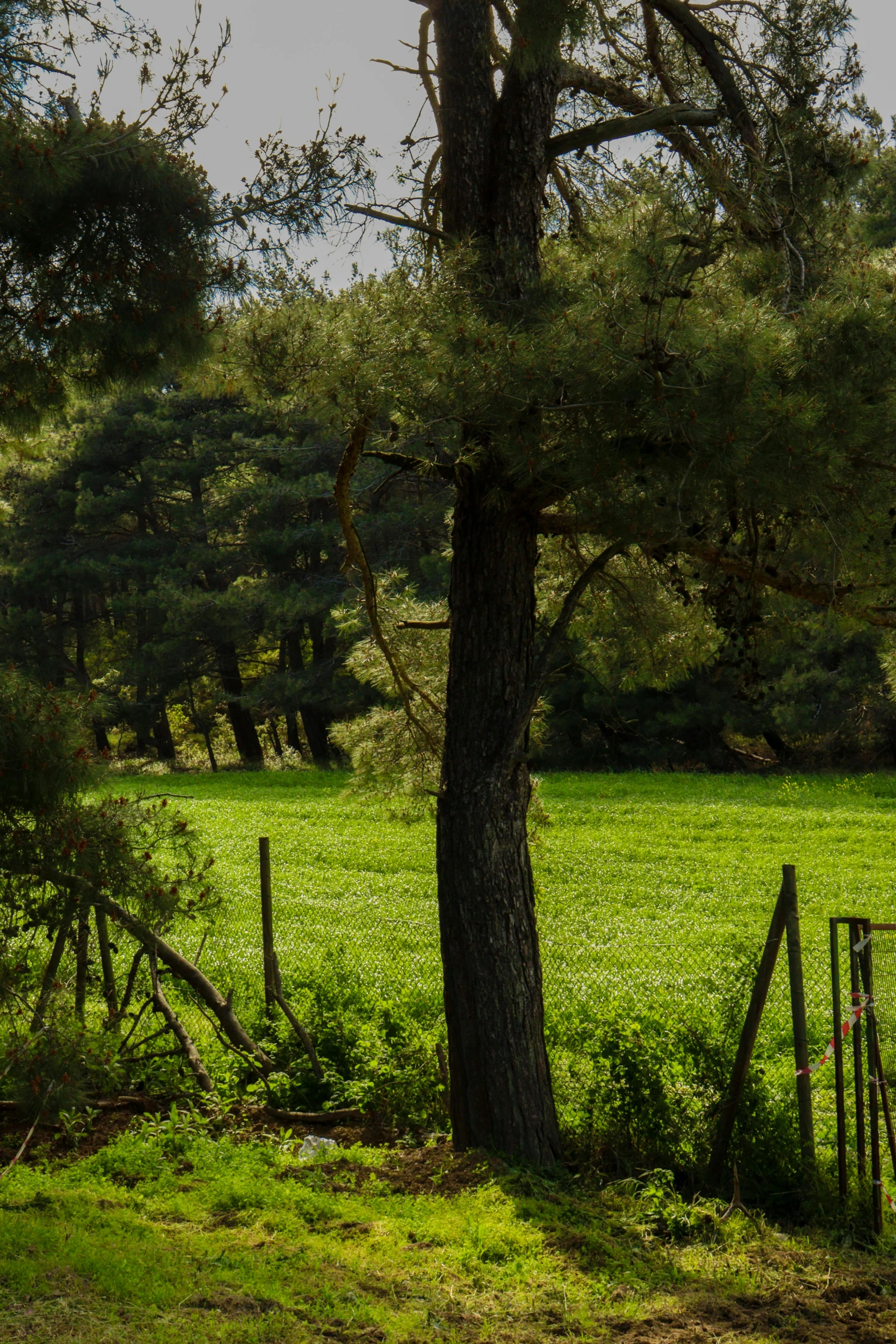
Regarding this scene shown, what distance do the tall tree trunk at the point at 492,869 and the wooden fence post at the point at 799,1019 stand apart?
3.46 ft

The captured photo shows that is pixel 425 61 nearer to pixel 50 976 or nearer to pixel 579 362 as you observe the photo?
pixel 579 362

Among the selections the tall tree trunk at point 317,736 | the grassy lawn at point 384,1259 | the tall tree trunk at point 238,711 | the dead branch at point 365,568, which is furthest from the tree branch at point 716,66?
the tall tree trunk at point 317,736

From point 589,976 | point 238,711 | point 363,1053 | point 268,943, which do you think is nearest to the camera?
point 363,1053

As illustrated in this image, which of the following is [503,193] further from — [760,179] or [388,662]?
[388,662]

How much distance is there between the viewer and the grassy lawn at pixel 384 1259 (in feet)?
10.2

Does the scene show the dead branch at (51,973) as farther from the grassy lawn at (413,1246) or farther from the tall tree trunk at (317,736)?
the tall tree trunk at (317,736)

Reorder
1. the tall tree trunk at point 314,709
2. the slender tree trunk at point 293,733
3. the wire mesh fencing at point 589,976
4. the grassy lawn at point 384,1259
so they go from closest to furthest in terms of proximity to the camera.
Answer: the grassy lawn at point 384,1259
the wire mesh fencing at point 589,976
the tall tree trunk at point 314,709
the slender tree trunk at point 293,733

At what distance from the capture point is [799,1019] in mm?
4500

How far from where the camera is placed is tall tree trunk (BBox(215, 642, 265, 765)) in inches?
916

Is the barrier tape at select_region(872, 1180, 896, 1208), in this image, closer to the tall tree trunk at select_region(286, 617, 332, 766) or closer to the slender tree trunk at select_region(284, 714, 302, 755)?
the tall tree trunk at select_region(286, 617, 332, 766)

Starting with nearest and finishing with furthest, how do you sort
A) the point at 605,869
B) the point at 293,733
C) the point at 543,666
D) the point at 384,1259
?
the point at 384,1259, the point at 543,666, the point at 605,869, the point at 293,733

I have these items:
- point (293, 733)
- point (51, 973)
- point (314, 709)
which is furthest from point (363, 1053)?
point (293, 733)

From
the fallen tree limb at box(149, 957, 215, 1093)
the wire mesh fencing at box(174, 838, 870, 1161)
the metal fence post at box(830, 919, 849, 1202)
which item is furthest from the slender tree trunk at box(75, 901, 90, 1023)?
the metal fence post at box(830, 919, 849, 1202)

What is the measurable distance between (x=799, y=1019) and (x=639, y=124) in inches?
151
